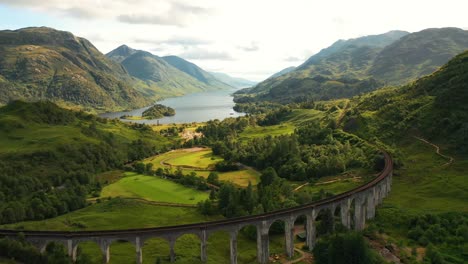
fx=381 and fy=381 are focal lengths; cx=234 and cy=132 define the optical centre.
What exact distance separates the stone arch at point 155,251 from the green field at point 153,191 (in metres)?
31.6

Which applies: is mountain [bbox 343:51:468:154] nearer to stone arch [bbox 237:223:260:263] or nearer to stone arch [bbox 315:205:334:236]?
stone arch [bbox 315:205:334:236]

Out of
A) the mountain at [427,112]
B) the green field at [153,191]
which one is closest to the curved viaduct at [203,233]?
the green field at [153,191]

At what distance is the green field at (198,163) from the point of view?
132125 millimetres

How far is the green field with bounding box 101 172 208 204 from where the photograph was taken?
363ft

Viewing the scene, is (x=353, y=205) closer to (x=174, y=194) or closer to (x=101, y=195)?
Result: (x=174, y=194)

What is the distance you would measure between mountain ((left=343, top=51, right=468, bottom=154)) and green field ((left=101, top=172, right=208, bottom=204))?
72918 millimetres

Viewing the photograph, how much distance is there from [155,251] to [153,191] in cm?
5002

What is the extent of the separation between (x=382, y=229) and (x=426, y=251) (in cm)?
1244

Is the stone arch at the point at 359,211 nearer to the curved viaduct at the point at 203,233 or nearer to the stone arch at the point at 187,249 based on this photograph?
the curved viaduct at the point at 203,233

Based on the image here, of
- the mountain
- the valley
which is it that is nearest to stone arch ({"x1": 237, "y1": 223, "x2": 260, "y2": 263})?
the valley

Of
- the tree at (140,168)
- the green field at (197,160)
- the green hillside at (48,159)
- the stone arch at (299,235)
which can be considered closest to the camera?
the stone arch at (299,235)

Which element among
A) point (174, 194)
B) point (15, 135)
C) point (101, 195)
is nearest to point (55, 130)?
point (15, 135)

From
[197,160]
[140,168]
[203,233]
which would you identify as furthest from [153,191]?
[203,233]

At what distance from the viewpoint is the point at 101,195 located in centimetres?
11662
